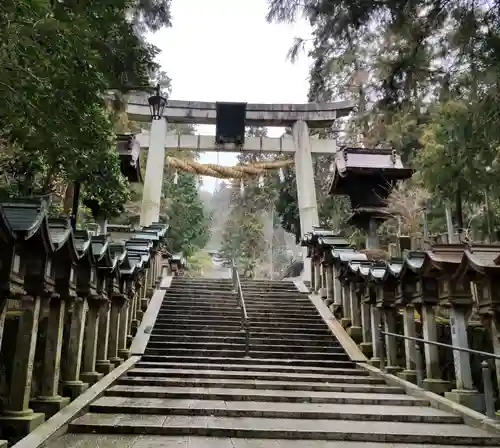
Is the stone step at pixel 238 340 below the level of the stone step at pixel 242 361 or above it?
above

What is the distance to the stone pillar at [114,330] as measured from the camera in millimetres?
7367

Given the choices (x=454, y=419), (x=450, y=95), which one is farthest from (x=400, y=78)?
(x=454, y=419)

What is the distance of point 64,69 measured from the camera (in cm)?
403

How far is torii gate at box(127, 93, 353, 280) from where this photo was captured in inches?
628

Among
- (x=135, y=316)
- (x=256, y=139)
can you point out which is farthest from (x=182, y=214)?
(x=135, y=316)

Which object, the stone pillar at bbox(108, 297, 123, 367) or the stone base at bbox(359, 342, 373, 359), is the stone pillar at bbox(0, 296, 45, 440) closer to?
the stone pillar at bbox(108, 297, 123, 367)

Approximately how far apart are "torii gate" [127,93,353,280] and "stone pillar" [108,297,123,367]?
26.7 ft

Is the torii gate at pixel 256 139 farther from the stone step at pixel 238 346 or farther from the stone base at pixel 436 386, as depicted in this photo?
the stone base at pixel 436 386

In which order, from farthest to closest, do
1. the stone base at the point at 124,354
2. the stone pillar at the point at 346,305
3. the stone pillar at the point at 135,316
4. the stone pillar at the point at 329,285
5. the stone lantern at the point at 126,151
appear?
the stone pillar at the point at 329,285 → the stone lantern at the point at 126,151 → the stone pillar at the point at 346,305 → the stone pillar at the point at 135,316 → the stone base at the point at 124,354

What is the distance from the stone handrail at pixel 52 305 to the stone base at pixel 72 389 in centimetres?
1

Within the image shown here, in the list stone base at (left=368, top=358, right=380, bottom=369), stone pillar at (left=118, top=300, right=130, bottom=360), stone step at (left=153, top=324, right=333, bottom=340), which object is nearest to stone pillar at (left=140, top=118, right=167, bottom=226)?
stone step at (left=153, top=324, right=333, bottom=340)

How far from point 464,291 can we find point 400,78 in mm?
2853

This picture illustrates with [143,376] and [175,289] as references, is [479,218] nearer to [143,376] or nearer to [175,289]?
[175,289]

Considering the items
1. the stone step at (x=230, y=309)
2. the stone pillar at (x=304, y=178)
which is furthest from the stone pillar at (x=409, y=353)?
the stone pillar at (x=304, y=178)
